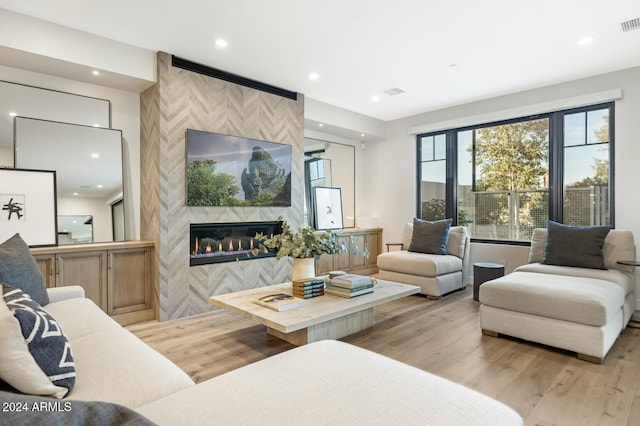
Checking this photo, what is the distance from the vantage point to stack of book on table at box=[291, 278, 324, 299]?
111 inches

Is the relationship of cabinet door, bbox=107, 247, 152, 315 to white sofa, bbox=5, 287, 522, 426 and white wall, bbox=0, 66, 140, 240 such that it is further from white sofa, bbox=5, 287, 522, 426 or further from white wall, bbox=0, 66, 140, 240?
white sofa, bbox=5, 287, 522, 426

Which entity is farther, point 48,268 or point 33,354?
point 48,268

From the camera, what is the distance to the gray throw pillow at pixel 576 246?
3.48m

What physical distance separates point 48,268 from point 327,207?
12.4ft

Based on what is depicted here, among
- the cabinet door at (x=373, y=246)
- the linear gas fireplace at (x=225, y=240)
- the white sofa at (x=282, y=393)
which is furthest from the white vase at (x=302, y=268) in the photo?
the cabinet door at (x=373, y=246)

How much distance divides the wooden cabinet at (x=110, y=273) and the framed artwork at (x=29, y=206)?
0.67 feet

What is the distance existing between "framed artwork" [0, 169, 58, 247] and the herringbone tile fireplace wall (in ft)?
2.65

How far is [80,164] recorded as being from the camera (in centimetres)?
339

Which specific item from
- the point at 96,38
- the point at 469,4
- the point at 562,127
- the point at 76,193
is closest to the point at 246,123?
the point at 96,38

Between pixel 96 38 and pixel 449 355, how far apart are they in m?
4.08

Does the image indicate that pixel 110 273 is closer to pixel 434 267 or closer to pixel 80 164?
pixel 80 164

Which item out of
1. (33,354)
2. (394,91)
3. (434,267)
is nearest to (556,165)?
(434,267)

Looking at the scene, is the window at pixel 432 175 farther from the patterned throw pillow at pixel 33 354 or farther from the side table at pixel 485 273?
the patterned throw pillow at pixel 33 354

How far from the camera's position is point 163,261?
351 cm
